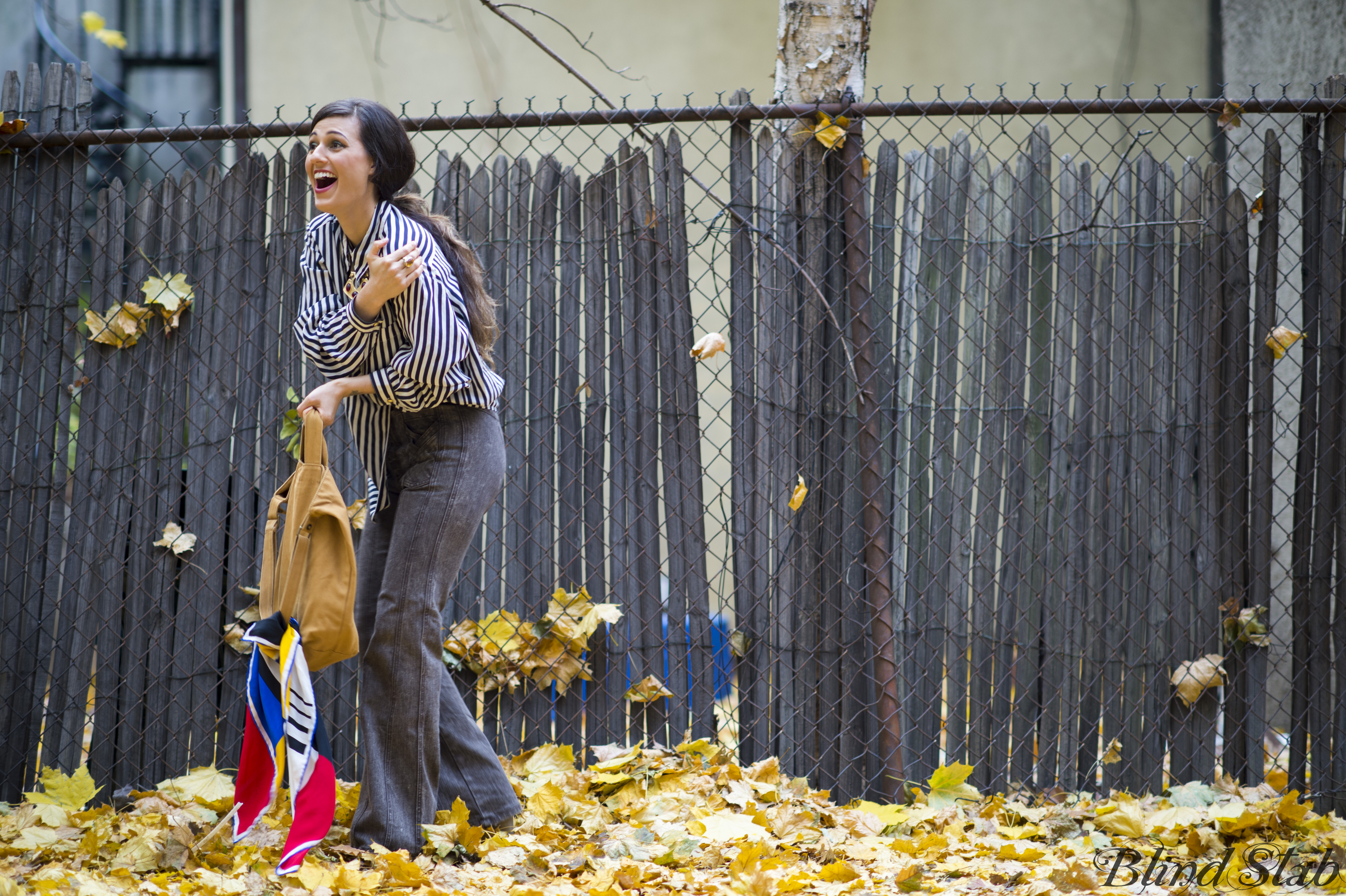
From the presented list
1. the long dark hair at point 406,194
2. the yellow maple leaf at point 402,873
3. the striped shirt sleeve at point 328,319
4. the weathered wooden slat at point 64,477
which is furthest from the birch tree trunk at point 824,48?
the yellow maple leaf at point 402,873

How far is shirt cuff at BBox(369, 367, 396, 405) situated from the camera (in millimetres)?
2301

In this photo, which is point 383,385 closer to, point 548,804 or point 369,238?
point 369,238

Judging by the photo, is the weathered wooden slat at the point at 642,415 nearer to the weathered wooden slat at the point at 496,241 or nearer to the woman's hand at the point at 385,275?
the weathered wooden slat at the point at 496,241

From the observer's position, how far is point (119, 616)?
124 inches

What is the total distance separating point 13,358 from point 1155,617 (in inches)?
147

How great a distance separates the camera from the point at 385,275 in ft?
7.23

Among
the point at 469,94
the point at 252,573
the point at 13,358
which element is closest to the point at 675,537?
the point at 252,573

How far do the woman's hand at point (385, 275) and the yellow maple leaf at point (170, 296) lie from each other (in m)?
1.22

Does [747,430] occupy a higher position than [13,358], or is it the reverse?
[13,358]

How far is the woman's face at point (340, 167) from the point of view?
235cm

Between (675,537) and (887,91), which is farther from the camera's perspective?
(887,91)

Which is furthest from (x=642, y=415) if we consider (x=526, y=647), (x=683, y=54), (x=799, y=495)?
(x=683, y=54)

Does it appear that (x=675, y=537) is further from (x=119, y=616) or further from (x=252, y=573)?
(x=119, y=616)

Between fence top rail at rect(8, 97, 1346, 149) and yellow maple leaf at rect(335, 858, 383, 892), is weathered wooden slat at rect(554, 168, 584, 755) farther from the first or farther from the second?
yellow maple leaf at rect(335, 858, 383, 892)
